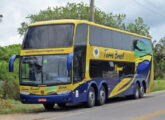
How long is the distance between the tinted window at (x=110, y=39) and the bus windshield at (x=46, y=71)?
8.71 ft

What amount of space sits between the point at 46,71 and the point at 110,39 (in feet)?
18.5

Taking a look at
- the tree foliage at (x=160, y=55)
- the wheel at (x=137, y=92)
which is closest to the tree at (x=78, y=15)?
the tree foliage at (x=160, y=55)

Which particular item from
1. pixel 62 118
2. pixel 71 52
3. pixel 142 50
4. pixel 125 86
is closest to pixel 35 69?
pixel 71 52

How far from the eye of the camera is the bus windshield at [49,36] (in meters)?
17.5

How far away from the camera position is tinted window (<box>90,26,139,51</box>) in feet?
64.5

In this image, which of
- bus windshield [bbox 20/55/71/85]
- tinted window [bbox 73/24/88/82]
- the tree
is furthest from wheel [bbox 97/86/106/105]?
the tree

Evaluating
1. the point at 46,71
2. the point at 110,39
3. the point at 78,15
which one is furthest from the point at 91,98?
the point at 78,15

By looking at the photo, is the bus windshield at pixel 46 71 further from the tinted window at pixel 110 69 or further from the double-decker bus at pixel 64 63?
the tinted window at pixel 110 69

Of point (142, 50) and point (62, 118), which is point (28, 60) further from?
point (142, 50)

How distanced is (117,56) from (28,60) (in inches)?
250

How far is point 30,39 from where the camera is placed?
59.2ft

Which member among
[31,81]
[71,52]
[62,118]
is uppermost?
[71,52]

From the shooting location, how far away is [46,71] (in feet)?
56.4

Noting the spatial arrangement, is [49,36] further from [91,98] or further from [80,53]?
[91,98]
